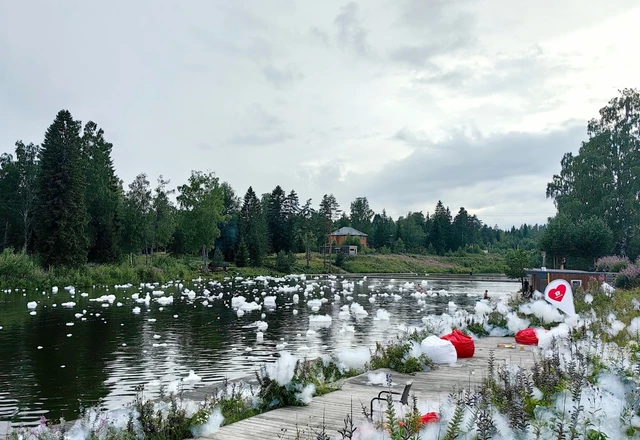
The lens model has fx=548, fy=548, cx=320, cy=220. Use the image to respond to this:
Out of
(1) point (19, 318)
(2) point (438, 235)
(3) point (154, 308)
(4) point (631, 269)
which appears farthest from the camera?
(2) point (438, 235)

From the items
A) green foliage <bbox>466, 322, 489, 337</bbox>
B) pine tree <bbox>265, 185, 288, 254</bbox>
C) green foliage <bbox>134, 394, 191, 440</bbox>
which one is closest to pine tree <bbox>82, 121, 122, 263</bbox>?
pine tree <bbox>265, 185, 288, 254</bbox>

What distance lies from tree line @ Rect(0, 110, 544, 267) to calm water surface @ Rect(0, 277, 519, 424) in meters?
13.9

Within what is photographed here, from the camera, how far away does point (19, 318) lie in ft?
86.0

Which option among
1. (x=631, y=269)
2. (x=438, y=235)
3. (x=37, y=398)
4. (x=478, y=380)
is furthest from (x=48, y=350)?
(x=438, y=235)

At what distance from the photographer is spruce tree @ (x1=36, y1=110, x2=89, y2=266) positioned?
160 feet

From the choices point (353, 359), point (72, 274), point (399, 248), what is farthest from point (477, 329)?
point (399, 248)

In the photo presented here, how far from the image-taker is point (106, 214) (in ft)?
197

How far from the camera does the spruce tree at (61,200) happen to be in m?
48.7

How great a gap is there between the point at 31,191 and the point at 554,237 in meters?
59.6

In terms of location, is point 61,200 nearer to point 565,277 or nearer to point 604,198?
point 565,277

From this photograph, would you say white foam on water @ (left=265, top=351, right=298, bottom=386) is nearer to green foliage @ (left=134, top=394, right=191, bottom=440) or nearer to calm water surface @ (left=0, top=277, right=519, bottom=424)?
green foliage @ (left=134, top=394, right=191, bottom=440)

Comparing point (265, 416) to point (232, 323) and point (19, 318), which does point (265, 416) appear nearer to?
point (232, 323)

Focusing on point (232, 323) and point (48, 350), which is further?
point (232, 323)

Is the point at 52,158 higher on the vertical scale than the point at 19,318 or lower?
higher
